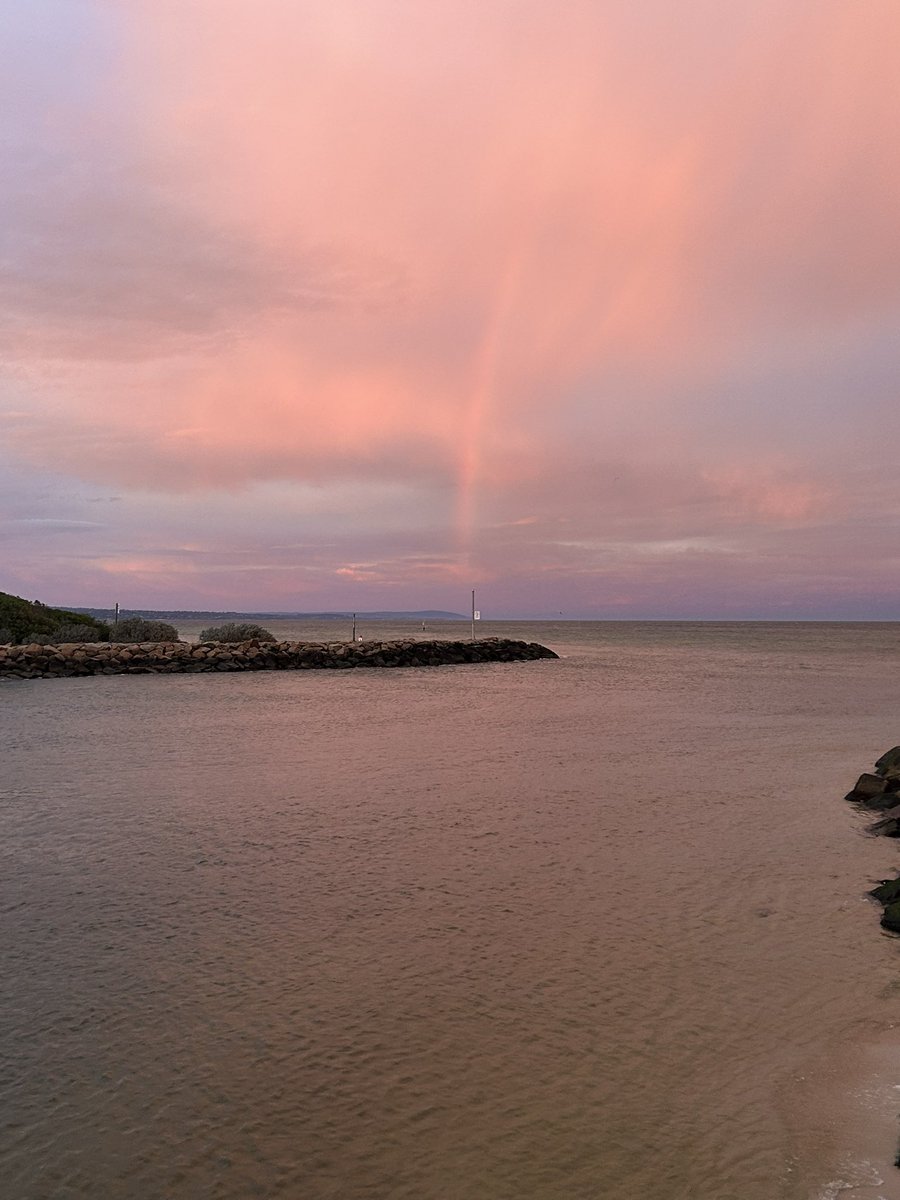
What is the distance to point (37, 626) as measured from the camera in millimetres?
49281

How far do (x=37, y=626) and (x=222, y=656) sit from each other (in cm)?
1335

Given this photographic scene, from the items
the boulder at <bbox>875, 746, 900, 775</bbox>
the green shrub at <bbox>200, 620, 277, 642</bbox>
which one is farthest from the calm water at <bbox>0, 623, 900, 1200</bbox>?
the green shrub at <bbox>200, 620, 277, 642</bbox>

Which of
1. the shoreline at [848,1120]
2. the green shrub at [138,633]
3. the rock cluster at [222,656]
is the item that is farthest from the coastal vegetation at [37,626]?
the shoreline at [848,1120]

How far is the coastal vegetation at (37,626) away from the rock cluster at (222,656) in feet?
6.81

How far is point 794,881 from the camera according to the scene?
9102 millimetres

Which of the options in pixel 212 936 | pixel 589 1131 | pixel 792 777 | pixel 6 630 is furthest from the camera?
pixel 6 630

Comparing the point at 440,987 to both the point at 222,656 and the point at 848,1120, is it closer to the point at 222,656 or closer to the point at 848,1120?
the point at 848,1120

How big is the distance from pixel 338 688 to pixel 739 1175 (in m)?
30.5

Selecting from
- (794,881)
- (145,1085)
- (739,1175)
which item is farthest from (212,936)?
(794,881)

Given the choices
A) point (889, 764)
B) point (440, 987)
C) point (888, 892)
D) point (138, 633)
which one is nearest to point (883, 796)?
point (889, 764)

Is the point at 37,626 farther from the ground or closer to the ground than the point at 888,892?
farther from the ground

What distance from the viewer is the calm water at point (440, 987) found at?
423 cm

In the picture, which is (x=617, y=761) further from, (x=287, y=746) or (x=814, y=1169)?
(x=814, y=1169)

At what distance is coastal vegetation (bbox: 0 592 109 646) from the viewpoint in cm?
4647
